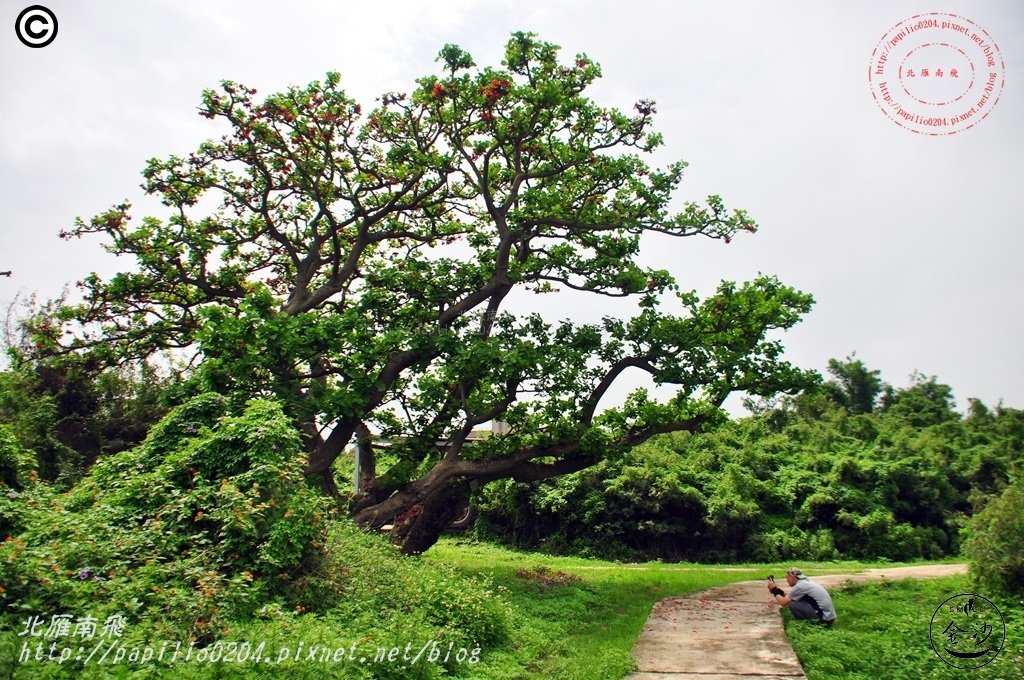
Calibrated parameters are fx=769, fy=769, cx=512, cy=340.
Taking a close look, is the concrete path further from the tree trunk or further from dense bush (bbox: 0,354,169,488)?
dense bush (bbox: 0,354,169,488)

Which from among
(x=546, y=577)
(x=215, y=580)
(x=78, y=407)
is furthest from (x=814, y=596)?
(x=78, y=407)

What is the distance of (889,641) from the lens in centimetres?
846

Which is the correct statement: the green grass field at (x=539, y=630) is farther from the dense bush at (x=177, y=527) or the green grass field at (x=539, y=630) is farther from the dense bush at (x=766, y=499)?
the dense bush at (x=766, y=499)

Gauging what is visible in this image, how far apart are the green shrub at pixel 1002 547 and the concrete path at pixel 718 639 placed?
6.05 feet

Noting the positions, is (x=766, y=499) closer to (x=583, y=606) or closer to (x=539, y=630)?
(x=583, y=606)

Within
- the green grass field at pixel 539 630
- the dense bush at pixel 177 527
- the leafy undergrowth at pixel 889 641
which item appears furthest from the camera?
the leafy undergrowth at pixel 889 641

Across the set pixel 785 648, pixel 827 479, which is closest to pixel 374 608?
pixel 785 648

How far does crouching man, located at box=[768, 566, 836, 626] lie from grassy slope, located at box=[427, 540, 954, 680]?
1.95m

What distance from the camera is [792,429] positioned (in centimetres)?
2355

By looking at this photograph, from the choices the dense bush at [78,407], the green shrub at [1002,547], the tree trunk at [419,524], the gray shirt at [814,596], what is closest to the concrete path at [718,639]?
the gray shirt at [814,596]

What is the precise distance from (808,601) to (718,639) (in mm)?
1428

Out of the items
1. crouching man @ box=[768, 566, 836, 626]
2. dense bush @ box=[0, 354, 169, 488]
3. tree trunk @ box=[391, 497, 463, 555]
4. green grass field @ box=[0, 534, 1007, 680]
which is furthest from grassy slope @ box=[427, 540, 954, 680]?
dense bush @ box=[0, 354, 169, 488]

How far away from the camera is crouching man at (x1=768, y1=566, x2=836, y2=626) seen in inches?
372

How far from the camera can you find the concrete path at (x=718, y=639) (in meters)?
7.80
